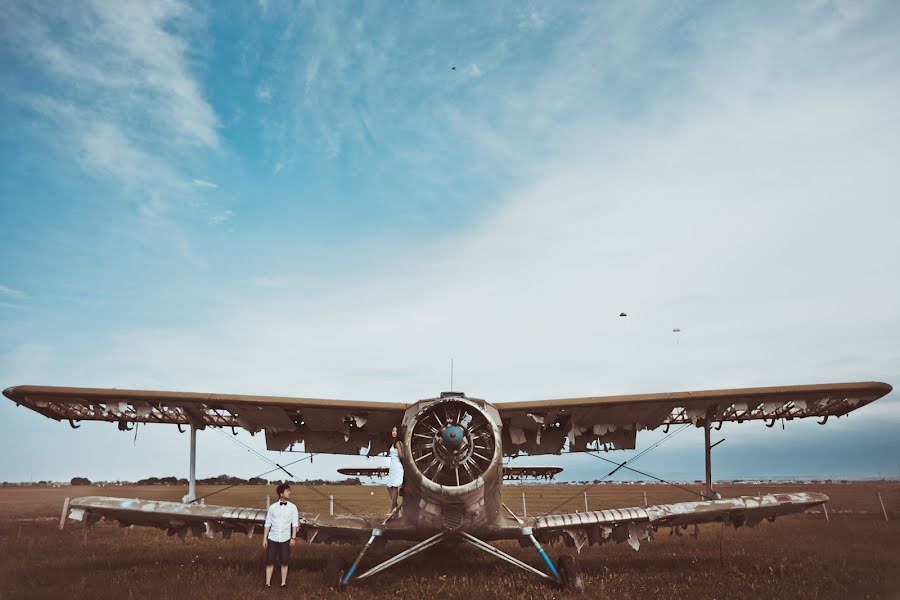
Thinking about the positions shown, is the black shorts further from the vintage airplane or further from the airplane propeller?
the airplane propeller

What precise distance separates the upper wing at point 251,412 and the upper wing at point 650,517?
12.2 ft

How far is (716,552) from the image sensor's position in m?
14.6

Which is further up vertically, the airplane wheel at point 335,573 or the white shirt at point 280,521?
the white shirt at point 280,521

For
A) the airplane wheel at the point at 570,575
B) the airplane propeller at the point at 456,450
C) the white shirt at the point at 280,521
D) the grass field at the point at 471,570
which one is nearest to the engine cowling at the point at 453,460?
the airplane propeller at the point at 456,450

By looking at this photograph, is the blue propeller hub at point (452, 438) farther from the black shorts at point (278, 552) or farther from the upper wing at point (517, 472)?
the upper wing at point (517, 472)

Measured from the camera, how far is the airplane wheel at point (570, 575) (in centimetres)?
971

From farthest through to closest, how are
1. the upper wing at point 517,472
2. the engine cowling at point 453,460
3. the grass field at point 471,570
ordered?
the upper wing at point 517,472
the engine cowling at point 453,460
the grass field at point 471,570

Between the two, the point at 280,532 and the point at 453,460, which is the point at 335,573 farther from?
the point at 453,460

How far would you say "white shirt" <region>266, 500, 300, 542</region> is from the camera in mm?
10148

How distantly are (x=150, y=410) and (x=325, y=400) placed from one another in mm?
3491

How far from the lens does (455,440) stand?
9.31 meters

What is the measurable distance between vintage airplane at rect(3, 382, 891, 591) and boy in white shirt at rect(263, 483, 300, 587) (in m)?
0.73

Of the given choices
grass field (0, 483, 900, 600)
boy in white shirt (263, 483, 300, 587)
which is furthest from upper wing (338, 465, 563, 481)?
boy in white shirt (263, 483, 300, 587)

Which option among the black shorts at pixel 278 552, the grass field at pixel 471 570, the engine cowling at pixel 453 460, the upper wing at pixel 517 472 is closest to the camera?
the grass field at pixel 471 570
